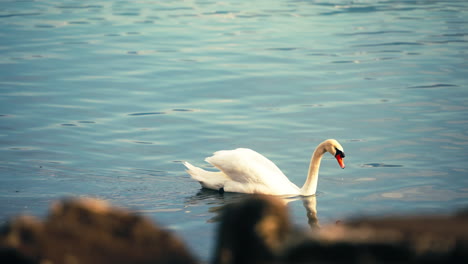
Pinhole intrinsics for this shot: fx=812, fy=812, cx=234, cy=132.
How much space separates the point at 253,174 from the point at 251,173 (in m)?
0.03

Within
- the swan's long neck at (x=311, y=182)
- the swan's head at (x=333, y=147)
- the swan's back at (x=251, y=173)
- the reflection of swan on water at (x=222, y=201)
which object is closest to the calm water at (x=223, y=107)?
the reflection of swan on water at (x=222, y=201)

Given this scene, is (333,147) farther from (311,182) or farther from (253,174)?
(253,174)

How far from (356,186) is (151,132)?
4.59m

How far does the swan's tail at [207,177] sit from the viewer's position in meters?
12.1

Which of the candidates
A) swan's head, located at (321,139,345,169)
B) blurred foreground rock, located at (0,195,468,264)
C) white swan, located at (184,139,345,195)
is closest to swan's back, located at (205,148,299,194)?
white swan, located at (184,139,345,195)

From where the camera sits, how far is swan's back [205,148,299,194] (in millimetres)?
11984

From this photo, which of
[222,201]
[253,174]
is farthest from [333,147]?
[222,201]

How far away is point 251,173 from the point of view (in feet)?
40.0

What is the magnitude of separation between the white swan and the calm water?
262 mm

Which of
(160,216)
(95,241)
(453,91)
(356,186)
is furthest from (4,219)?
(453,91)

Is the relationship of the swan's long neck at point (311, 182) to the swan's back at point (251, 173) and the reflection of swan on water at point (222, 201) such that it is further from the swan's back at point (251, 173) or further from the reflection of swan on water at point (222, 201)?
the swan's back at point (251, 173)

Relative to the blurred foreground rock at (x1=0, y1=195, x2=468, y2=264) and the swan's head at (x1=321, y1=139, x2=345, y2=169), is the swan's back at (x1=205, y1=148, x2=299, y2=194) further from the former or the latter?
the blurred foreground rock at (x1=0, y1=195, x2=468, y2=264)

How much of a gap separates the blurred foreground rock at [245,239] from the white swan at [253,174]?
305 inches

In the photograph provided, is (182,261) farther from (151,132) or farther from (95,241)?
(151,132)
